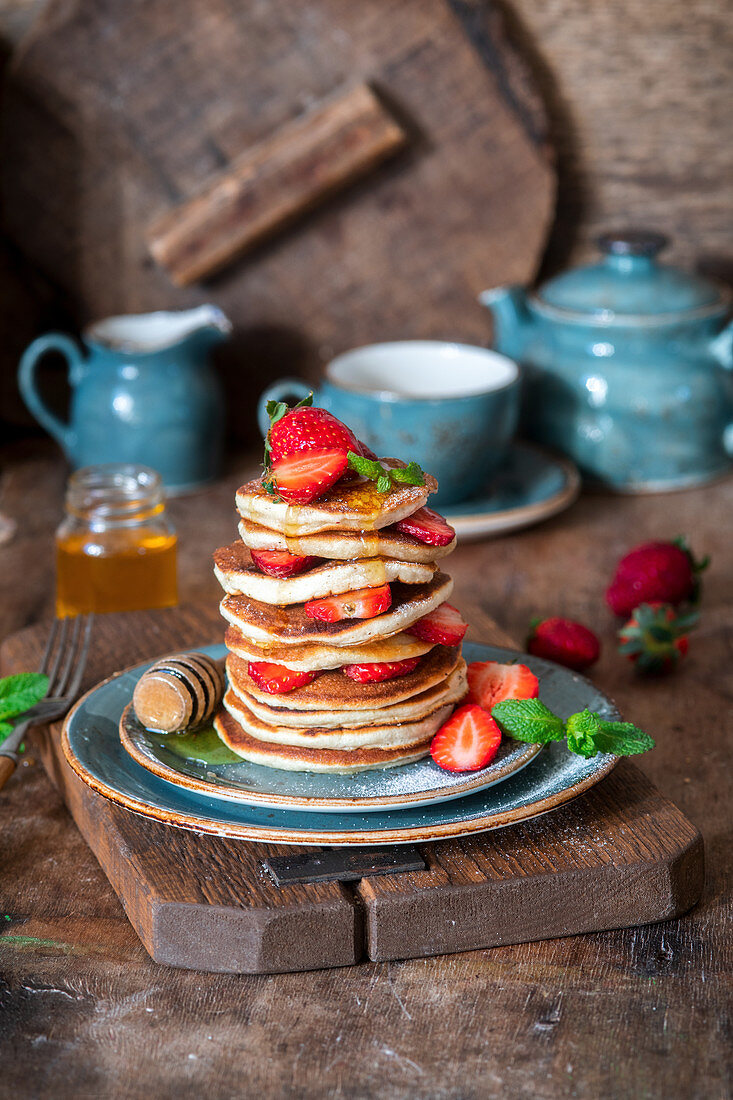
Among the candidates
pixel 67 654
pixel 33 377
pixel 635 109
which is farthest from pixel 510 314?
pixel 67 654

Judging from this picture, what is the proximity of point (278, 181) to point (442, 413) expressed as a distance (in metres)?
0.51

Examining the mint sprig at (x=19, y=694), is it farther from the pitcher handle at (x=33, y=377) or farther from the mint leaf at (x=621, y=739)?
the pitcher handle at (x=33, y=377)

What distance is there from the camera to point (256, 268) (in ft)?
6.18

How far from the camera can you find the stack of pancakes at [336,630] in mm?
830

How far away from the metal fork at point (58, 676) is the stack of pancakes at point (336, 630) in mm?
207

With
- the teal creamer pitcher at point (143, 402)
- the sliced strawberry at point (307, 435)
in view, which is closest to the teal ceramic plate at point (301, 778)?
the sliced strawberry at point (307, 435)

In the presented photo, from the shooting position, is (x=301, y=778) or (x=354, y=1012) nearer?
(x=354, y=1012)

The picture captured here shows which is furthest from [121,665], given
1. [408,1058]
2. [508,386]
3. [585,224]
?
[585,224]

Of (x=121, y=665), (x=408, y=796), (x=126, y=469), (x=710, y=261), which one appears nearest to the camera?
(x=408, y=796)

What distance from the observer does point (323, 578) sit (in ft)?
2.73

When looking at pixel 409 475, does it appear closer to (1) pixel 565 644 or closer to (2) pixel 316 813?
(2) pixel 316 813

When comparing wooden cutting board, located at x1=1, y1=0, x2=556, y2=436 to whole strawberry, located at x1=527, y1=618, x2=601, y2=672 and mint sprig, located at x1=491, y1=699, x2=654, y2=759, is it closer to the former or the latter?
whole strawberry, located at x1=527, y1=618, x2=601, y2=672

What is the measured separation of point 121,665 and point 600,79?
1.29 meters

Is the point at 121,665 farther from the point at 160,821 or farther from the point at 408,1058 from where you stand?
the point at 408,1058
